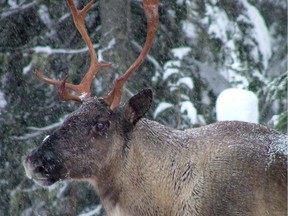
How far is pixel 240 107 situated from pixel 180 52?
272 cm

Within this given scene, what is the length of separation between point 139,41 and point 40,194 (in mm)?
2763

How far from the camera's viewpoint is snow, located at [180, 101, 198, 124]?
1151 centimetres

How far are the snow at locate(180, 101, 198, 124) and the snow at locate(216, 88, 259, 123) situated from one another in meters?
1.55

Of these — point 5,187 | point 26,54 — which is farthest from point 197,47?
point 5,187

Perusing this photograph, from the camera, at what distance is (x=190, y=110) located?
1158cm

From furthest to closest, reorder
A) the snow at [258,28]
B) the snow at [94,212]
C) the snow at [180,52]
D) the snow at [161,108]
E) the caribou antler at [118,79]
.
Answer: the snow at [258,28] → the snow at [180,52] → the snow at [161,108] → the snow at [94,212] → the caribou antler at [118,79]

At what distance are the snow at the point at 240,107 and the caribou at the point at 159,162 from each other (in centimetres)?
302

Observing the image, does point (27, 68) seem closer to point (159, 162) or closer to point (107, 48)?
point (107, 48)

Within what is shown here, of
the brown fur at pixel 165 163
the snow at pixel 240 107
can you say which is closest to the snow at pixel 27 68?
the snow at pixel 240 107

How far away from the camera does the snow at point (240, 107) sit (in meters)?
9.59

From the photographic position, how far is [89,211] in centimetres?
1189

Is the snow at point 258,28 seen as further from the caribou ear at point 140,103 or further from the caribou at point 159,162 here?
the caribou ear at point 140,103

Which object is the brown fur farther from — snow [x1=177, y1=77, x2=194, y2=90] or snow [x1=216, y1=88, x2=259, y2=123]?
snow [x1=177, y1=77, x2=194, y2=90]

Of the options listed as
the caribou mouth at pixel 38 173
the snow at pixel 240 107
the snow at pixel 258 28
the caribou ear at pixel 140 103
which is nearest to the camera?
the caribou mouth at pixel 38 173
